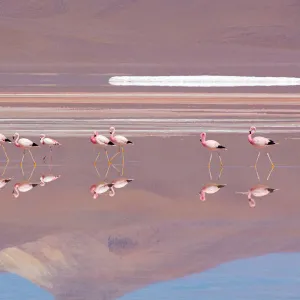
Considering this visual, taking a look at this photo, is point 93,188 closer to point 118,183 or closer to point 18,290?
point 118,183

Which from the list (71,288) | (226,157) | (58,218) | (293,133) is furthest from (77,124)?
(71,288)

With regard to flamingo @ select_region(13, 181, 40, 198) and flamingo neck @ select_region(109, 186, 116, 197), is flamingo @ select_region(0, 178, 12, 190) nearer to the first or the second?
flamingo @ select_region(13, 181, 40, 198)

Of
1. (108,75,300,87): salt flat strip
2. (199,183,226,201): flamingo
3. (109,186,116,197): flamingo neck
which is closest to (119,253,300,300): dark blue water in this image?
(199,183,226,201): flamingo

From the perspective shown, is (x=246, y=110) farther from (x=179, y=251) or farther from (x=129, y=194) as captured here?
(x=179, y=251)

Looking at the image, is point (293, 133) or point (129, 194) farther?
point (293, 133)

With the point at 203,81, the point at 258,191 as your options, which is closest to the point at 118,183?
the point at 258,191

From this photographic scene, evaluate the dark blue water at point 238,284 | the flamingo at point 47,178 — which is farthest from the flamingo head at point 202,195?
the dark blue water at point 238,284
